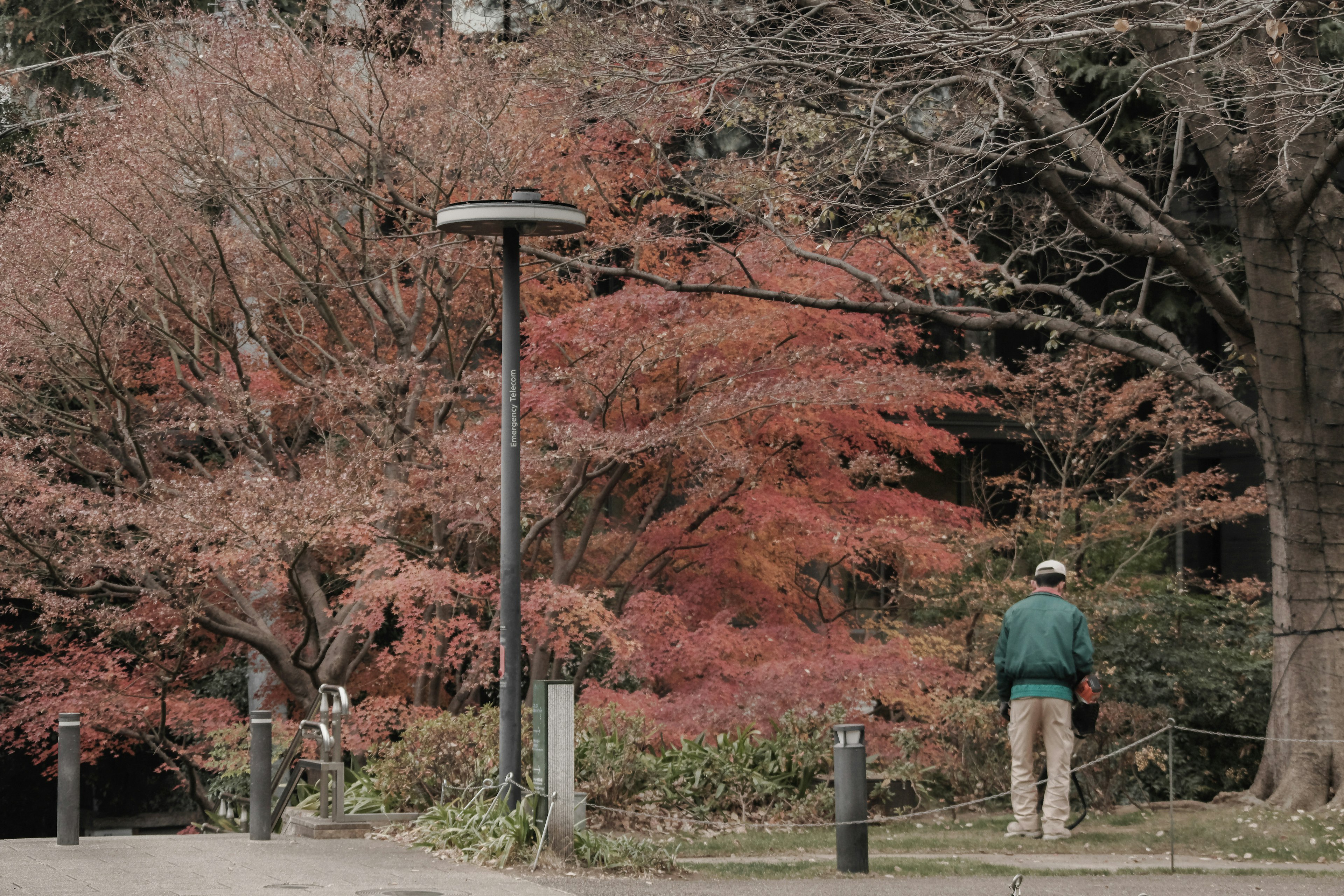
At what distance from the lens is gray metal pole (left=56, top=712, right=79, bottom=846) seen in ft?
31.1

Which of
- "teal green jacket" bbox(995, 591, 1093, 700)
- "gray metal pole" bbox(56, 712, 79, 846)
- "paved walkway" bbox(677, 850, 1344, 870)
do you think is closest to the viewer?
"paved walkway" bbox(677, 850, 1344, 870)

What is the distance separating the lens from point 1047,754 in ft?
31.3

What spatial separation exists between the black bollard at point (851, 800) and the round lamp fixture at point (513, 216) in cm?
393

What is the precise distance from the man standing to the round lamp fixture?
4131 millimetres

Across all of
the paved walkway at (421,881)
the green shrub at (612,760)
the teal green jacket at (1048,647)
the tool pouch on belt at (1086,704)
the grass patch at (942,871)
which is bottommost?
the grass patch at (942,871)

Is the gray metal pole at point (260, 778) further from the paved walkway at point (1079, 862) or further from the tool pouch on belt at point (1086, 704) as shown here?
the tool pouch on belt at point (1086, 704)

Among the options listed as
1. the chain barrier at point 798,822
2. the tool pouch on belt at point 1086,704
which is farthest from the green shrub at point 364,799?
the tool pouch on belt at point 1086,704

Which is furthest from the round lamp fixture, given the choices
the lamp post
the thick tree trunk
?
the thick tree trunk

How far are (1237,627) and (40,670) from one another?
1569 centimetres

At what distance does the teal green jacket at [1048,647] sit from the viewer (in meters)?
9.18

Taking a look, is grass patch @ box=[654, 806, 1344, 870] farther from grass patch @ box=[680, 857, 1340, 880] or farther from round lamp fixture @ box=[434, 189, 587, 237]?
round lamp fixture @ box=[434, 189, 587, 237]

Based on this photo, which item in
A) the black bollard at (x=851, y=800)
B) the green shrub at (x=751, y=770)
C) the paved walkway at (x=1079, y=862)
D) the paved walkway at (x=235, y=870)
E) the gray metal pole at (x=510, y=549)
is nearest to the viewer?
the paved walkway at (x=235, y=870)

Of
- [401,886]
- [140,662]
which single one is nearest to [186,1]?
[140,662]

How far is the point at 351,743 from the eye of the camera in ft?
46.6
